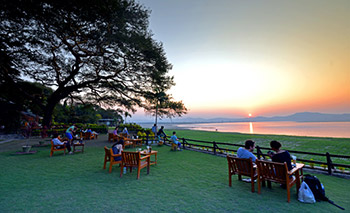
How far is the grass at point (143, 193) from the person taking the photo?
359 cm

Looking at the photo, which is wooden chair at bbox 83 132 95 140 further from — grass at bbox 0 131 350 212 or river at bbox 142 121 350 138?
river at bbox 142 121 350 138

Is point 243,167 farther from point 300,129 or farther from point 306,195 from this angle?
point 300,129

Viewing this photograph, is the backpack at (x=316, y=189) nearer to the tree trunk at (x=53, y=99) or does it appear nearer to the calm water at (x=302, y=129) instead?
the tree trunk at (x=53, y=99)

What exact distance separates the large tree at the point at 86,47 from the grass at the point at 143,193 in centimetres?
969

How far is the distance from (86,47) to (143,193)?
14.6m

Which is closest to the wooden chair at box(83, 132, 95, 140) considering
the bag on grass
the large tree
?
the large tree

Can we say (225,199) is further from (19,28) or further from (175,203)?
(19,28)

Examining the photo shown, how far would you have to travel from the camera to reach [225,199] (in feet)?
13.1

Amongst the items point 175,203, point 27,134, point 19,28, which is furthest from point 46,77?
point 175,203

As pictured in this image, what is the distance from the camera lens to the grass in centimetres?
359

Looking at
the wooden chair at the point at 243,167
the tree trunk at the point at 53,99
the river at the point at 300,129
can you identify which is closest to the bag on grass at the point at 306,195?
the wooden chair at the point at 243,167

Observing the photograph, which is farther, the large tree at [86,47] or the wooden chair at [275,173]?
the large tree at [86,47]

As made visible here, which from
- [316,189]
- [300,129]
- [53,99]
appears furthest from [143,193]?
[300,129]

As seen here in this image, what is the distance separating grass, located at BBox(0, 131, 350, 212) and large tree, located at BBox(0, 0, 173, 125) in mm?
9687
